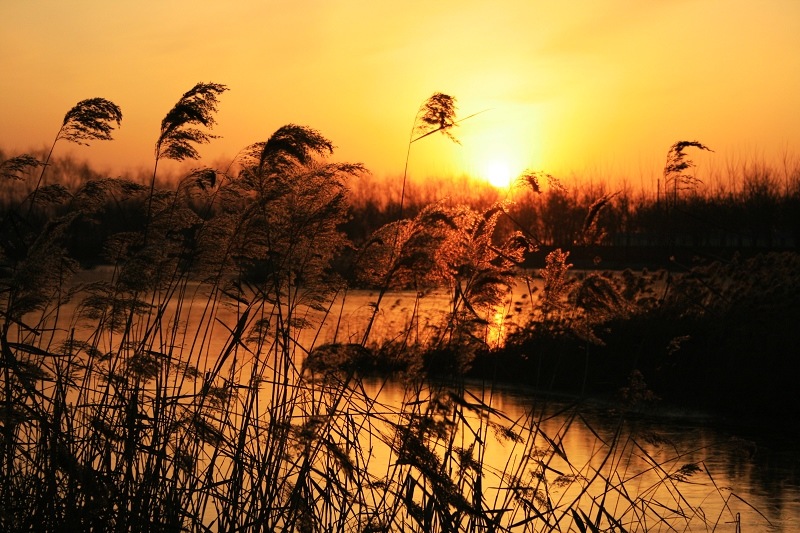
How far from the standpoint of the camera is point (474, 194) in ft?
192

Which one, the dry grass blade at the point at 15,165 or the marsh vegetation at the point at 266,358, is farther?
the dry grass blade at the point at 15,165

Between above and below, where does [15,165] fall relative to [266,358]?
above

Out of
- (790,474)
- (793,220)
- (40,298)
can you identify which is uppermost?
(793,220)

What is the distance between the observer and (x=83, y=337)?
13125 millimetres

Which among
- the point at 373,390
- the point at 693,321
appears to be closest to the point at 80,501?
the point at 373,390

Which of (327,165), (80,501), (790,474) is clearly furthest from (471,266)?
A: (790,474)

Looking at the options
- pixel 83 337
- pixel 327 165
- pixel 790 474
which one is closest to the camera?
pixel 327 165

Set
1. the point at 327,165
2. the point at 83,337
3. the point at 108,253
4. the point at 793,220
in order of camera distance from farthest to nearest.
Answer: the point at 793,220 → the point at 83,337 → the point at 108,253 → the point at 327,165

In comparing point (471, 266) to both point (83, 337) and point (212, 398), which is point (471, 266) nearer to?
point (212, 398)

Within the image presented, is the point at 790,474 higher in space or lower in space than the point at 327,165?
lower

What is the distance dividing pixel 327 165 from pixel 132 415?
1.46 m

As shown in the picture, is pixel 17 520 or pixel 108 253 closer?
pixel 17 520

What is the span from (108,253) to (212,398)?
1127mm

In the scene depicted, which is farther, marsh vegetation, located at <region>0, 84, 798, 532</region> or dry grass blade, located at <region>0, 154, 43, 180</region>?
dry grass blade, located at <region>0, 154, 43, 180</region>
